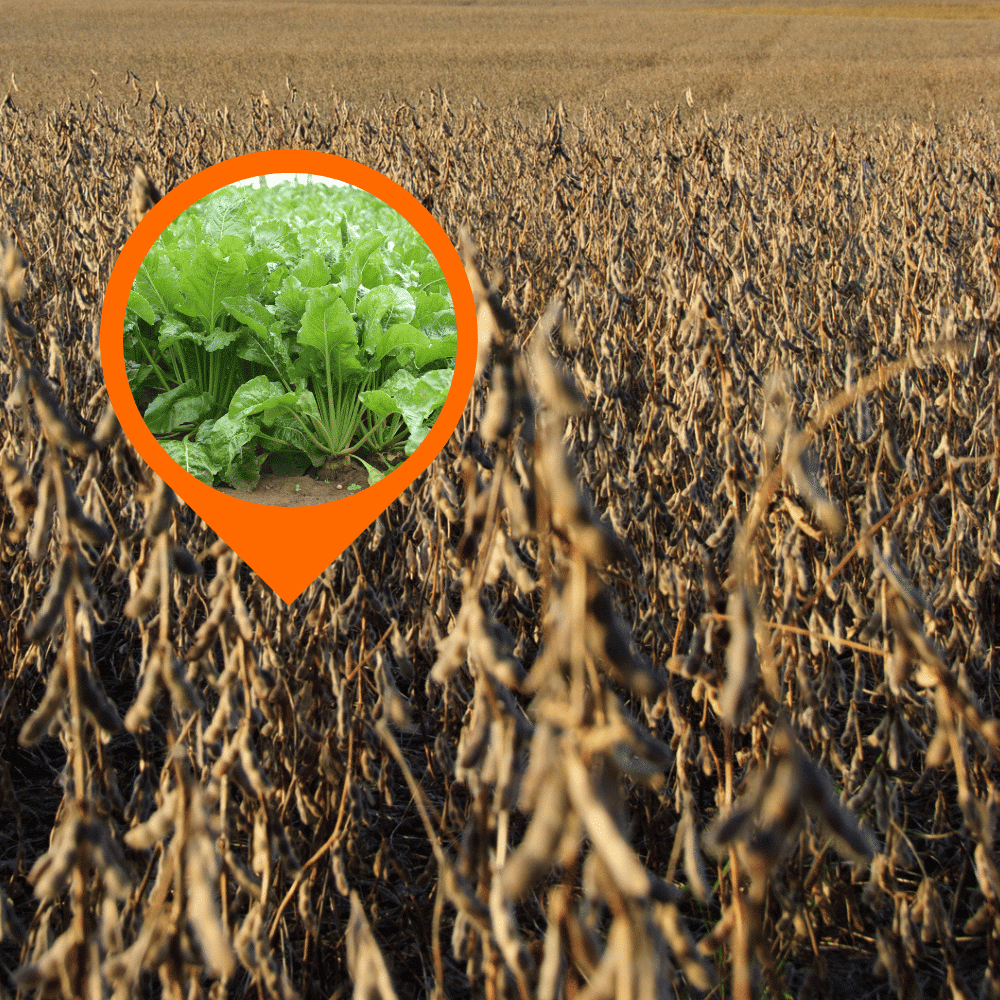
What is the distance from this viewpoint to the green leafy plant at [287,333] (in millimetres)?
1355

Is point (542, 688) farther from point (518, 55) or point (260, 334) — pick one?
point (518, 55)

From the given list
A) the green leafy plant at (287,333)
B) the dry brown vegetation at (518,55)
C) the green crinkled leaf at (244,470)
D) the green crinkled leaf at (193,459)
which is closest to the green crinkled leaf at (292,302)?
the green leafy plant at (287,333)

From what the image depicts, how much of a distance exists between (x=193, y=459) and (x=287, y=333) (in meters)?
0.56

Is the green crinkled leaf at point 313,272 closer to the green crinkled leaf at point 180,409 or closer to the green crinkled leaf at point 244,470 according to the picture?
the green crinkled leaf at point 180,409

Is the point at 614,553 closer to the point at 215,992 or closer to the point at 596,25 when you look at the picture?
the point at 215,992

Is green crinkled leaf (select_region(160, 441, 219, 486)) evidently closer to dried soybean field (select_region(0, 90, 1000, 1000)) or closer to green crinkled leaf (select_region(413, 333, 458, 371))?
dried soybean field (select_region(0, 90, 1000, 1000))

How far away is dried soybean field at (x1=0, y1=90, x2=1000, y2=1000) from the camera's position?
51 cm

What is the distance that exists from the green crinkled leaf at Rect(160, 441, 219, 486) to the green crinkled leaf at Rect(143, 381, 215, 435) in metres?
0.06

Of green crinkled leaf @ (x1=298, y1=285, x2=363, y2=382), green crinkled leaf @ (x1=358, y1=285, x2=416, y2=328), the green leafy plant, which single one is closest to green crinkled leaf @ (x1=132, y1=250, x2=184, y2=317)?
the green leafy plant

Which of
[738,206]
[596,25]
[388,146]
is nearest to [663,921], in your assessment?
[738,206]

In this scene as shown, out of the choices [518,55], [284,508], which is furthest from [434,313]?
A: [518,55]

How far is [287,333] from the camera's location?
67.0 inches

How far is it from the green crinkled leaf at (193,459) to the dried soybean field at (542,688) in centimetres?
15

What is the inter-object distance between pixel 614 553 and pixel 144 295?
1.45 metres
